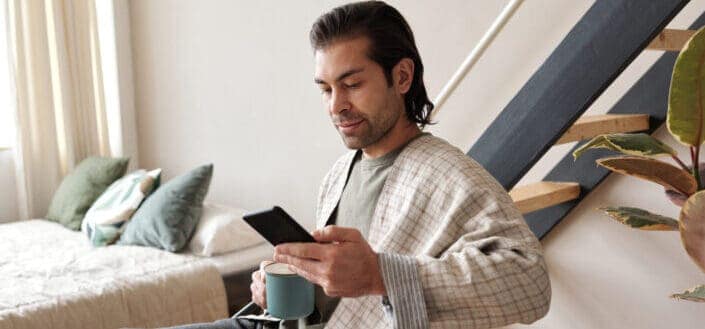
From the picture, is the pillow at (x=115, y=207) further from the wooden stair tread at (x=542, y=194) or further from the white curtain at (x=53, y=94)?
the wooden stair tread at (x=542, y=194)

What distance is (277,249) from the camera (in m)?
0.92

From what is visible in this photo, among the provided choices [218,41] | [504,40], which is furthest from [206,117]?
[504,40]

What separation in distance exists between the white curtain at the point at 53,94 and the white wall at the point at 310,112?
242mm

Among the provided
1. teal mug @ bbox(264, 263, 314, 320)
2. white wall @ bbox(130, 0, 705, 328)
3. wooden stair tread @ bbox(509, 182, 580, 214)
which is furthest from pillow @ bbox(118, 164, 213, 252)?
teal mug @ bbox(264, 263, 314, 320)

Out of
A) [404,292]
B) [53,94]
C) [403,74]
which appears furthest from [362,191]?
[53,94]

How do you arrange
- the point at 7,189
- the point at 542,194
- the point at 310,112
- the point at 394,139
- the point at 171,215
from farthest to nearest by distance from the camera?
the point at 7,189, the point at 310,112, the point at 171,215, the point at 542,194, the point at 394,139

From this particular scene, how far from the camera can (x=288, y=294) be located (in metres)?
1.11

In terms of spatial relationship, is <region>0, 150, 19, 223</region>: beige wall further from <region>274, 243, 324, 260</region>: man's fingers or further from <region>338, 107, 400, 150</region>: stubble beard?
<region>274, 243, 324, 260</region>: man's fingers

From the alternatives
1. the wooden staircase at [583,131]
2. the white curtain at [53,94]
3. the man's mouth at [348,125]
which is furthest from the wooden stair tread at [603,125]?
the white curtain at [53,94]

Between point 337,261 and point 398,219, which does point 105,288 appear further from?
point 337,261

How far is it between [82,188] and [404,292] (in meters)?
2.53

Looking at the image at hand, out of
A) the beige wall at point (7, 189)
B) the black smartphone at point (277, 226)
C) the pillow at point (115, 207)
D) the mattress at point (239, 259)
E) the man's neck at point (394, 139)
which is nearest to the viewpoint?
the black smartphone at point (277, 226)

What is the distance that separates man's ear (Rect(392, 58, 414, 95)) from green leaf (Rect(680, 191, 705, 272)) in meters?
0.51

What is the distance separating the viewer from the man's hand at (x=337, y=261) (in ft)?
2.91
